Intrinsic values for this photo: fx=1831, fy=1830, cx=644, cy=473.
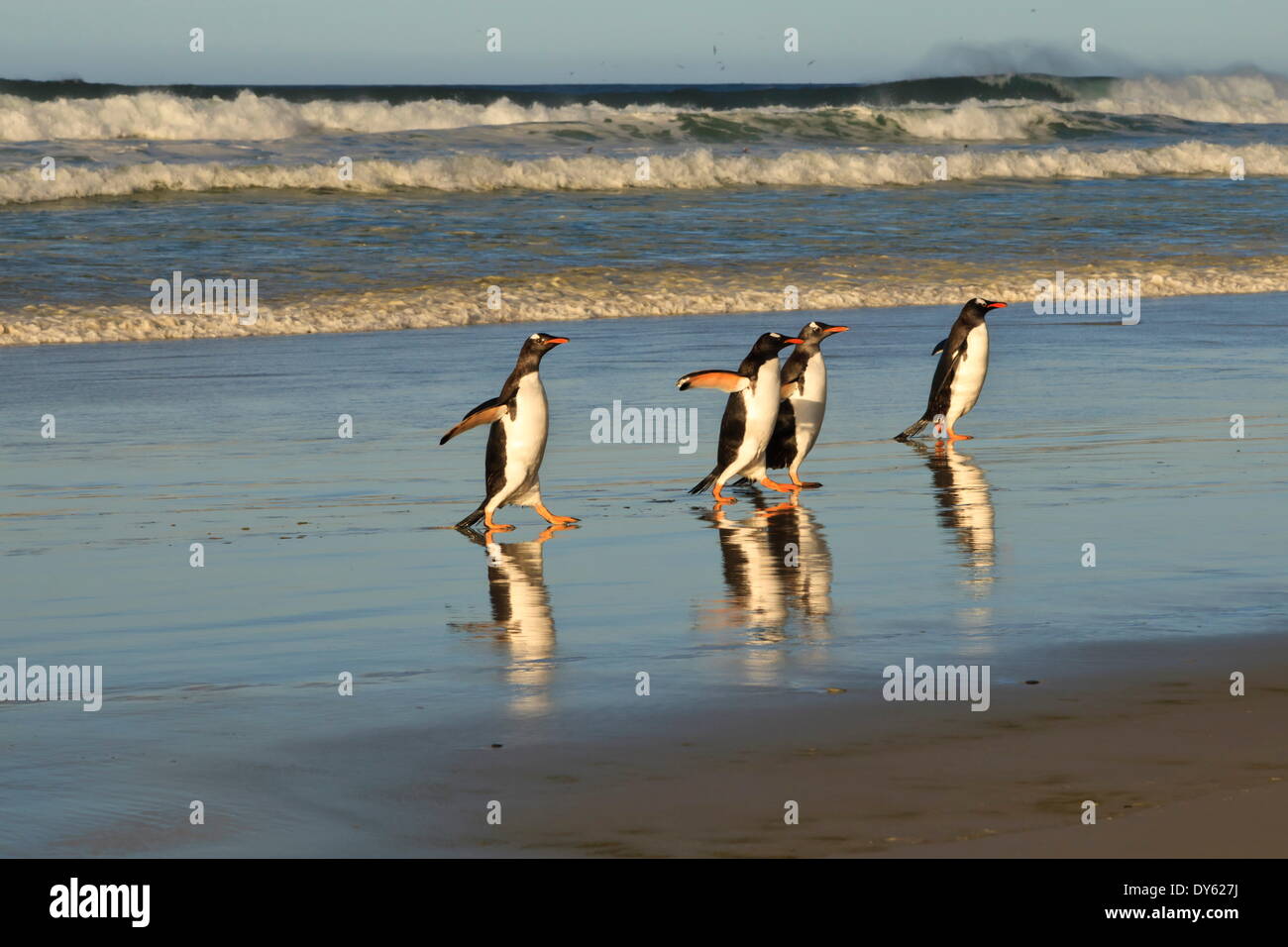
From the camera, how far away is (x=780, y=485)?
9227mm

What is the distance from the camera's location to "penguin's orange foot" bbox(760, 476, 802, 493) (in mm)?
9180

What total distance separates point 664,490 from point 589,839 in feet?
17.2

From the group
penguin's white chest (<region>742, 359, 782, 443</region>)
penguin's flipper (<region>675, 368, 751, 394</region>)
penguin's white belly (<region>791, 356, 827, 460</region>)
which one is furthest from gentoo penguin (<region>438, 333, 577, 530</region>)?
penguin's white belly (<region>791, 356, 827, 460</region>)

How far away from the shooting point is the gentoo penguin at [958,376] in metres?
10.9

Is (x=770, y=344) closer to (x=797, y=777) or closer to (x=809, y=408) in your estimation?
(x=809, y=408)

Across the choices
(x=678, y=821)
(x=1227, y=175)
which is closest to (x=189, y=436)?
(x=678, y=821)

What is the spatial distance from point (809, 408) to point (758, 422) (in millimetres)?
801

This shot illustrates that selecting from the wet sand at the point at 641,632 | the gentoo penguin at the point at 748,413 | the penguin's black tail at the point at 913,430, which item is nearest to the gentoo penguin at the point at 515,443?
the wet sand at the point at 641,632

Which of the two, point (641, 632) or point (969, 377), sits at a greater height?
point (969, 377)

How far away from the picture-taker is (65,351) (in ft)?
49.6

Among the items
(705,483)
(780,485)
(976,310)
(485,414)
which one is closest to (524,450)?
(485,414)

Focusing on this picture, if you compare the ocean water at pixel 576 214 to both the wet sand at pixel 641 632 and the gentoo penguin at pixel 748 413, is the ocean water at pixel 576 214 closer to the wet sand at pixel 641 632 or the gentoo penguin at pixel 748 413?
the wet sand at pixel 641 632

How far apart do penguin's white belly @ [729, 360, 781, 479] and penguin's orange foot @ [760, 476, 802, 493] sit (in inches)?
2.0
